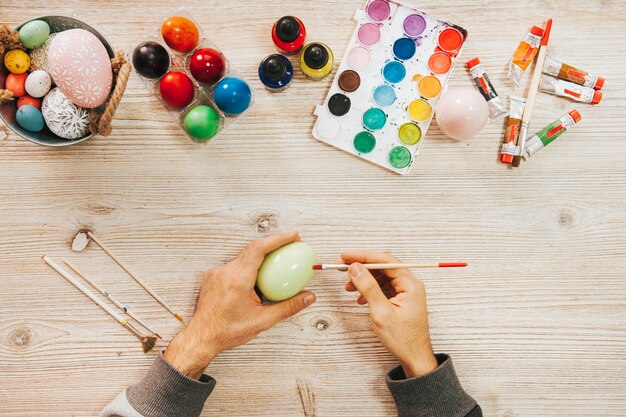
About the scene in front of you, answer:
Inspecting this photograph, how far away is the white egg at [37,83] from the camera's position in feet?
2.49

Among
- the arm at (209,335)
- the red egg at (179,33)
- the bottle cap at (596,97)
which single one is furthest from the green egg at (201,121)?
the bottle cap at (596,97)

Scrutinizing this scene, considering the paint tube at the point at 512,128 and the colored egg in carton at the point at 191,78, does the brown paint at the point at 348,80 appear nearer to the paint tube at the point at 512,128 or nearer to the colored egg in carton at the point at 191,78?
the colored egg in carton at the point at 191,78

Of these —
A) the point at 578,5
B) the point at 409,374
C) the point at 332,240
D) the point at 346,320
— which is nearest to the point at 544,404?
the point at 409,374

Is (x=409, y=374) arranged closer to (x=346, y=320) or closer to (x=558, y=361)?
(x=346, y=320)

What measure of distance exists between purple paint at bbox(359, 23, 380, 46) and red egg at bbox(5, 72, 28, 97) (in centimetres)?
59

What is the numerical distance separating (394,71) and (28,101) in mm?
640

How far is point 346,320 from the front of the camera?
3.05ft

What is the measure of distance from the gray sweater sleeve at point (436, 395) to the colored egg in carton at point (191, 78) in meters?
0.57

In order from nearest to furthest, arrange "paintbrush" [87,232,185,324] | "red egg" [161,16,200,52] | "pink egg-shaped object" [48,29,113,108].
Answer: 1. "pink egg-shaped object" [48,29,113,108]
2. "red egg" [161,16,200,52]
3. "paintbrush" [87,232,185,324]

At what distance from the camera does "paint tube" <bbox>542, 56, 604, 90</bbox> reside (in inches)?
35.3

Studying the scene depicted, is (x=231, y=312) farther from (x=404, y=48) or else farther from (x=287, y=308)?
(x=404, y=48)

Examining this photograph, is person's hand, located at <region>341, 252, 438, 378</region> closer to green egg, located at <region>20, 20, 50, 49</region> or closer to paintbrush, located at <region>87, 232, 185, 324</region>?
paintbrush, located at <region>87, 232, 185, 324</region>

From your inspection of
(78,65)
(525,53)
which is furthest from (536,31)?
(78,65)

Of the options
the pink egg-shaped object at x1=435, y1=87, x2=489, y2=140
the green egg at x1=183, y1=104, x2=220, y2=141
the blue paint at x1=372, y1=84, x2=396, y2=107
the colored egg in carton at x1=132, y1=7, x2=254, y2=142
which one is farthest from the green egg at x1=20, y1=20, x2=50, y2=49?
the pink egg-shaped object at x1=435, y1=87, x2=489, y2=140
